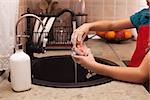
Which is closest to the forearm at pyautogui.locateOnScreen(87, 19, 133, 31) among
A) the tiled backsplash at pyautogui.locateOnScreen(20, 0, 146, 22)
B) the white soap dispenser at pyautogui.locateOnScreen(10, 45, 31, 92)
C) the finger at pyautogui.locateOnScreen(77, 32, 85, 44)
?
the finger at pyautogui.locateOnScreen(77, 32, 85, 44)

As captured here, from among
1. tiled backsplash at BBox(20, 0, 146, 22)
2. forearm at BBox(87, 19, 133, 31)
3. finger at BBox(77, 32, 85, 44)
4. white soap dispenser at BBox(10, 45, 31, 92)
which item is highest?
tiled backsplash at BBox(20, 0, 146, 22)

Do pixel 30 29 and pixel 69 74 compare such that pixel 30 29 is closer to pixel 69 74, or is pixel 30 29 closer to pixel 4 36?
pixel 69 74

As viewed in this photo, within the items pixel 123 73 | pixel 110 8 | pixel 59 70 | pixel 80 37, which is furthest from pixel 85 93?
pixel 110 8

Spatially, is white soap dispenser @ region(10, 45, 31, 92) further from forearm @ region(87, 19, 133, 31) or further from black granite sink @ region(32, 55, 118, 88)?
forearm @ region(87, 19, 133, 31)

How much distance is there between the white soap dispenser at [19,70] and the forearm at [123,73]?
0.30 m

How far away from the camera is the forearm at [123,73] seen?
1063 millimetres

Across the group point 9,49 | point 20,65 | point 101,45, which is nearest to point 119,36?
point 101,45

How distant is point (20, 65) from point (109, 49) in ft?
2.97

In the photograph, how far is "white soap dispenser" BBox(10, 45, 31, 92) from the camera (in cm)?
95

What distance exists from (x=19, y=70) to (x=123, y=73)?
0.42 meters

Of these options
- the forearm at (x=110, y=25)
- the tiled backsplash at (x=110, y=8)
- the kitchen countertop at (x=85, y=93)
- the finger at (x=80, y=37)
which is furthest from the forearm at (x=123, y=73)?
the tiled backsplash at (x=110, y=8)

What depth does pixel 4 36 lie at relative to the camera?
1137mm

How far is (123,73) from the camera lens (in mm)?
1090

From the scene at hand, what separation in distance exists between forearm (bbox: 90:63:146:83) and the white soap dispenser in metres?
0.30
